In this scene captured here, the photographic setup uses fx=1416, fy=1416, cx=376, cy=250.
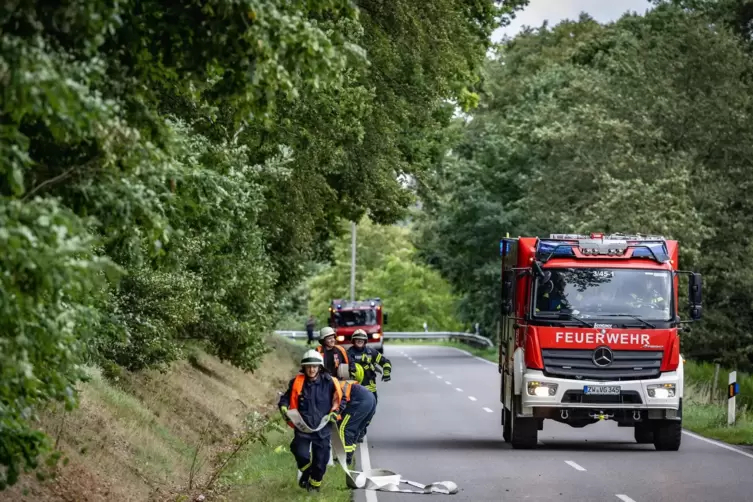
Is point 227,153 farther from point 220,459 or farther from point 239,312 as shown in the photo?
point 239,312

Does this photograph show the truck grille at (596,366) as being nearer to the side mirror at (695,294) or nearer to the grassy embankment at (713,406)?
the side mirror at (695,294)

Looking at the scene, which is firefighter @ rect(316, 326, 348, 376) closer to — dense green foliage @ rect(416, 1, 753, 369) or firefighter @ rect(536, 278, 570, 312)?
firefighter @ rect(536, 278, 570, 312)

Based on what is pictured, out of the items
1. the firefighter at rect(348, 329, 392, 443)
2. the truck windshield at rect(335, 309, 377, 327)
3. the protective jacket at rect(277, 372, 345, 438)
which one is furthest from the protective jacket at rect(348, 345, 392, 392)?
the truck windshield at rect(335, 309, 377, 327)

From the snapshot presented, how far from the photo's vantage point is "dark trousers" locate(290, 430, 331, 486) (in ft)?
47.5

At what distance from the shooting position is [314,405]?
1438 centimetres

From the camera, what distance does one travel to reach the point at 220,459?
1680cm

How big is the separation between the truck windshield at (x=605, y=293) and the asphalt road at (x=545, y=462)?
203 centimetres

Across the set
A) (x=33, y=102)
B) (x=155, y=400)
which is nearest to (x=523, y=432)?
(x=155, y=400)

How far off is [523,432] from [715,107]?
2853 centimetres

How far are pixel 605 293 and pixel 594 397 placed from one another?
1474 millimetres

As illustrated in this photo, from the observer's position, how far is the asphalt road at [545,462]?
15258mm

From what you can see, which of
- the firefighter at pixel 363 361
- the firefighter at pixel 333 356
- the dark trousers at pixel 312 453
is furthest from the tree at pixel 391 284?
the dark trousers at pixel 312 453

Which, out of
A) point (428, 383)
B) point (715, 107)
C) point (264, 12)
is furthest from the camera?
point (715, 107)

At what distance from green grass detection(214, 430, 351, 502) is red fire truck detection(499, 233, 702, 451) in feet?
12.5
